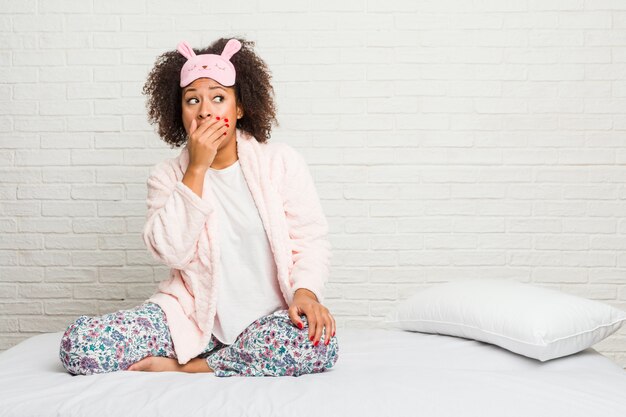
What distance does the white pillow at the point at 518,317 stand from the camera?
2.19 meters

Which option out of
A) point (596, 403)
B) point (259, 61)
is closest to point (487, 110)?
point (259, 61)

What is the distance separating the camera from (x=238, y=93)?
8.31ft

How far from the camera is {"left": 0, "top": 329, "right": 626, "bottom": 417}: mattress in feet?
5.79

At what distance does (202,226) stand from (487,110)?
158 cm

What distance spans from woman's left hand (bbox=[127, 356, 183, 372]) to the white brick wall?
1238 millimetres

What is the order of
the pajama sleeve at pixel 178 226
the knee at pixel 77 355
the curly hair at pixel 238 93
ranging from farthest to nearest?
1. the curly hair at pixel 238 93
2. the pajama sleeve at pixel 178 226
3. the knee at pixel 77 355

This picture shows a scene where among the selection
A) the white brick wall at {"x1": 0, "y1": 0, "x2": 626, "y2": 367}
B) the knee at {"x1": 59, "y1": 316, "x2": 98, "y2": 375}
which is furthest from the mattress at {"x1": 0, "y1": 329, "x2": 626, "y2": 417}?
the white brick wall at {"x1": 0, "y1": 0, "x2": 626, "y2": 367}

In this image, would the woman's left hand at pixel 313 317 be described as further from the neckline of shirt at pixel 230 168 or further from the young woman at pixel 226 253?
the neckline of shirt at pixel 230 168

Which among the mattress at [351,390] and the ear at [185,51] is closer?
the mattress at [351,390]

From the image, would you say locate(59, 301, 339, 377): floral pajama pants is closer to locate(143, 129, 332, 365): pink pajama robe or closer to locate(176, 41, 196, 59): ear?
locate(143, 129, 332, 365): pink pajama robe

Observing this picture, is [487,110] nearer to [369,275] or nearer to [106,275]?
[369,275]

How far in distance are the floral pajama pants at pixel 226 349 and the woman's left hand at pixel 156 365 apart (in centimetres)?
1

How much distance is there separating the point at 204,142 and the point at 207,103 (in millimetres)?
147

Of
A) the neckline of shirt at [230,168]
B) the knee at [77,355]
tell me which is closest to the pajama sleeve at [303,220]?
the neckline of shirt at [230,168]
